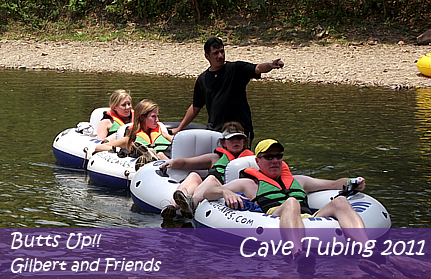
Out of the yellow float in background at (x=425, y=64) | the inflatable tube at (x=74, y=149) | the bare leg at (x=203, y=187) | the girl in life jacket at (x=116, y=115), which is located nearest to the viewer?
the bare leg at (x=203, y=187)

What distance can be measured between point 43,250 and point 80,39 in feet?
60.8

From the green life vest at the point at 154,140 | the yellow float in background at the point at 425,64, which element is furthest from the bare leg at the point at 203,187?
the yellow float in background at the point at 425,64

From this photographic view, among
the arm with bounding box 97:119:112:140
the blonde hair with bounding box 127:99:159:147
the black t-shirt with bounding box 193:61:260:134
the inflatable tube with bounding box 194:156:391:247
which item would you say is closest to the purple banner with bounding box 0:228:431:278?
the inflatable tube with bounding box 194:156:391:247

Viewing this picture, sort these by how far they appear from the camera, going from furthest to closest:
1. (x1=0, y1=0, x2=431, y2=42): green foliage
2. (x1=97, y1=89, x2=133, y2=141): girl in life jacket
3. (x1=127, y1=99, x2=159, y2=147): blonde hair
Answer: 1. (x1=0, y1=0, x2=431, y2=42): green foliage
2. (x1=97, y1=89, x2=133, y2=141): girl in life jacket
3. (x1=127, y1=99, x2=159, y2=147): blonde hair

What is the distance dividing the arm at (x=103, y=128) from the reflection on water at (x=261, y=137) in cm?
63

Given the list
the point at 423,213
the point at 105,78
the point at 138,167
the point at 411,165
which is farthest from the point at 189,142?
the point at 105,78

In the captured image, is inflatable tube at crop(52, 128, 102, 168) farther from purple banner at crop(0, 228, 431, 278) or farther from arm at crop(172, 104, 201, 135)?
purple banner at crop(0, 228, 431, 278)

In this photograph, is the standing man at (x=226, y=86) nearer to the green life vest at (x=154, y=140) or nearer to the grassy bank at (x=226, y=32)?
the green life vest at (x=154, y=140)

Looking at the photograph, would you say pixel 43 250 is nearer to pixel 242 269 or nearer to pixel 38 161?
pixel 242 269

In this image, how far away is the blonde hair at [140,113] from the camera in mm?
7633

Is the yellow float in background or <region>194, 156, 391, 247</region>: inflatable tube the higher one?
the yellow float in background

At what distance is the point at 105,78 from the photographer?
17.7 m

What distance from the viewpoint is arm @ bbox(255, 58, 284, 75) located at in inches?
242

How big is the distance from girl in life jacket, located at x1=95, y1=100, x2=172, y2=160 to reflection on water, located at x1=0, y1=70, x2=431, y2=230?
2.06ft
